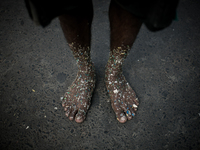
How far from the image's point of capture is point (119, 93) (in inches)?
47.8

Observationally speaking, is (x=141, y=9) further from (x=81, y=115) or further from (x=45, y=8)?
(x=81, y=115)

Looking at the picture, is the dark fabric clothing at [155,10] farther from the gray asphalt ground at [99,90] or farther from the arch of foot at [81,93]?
the gray asphalt ground at [99,90]

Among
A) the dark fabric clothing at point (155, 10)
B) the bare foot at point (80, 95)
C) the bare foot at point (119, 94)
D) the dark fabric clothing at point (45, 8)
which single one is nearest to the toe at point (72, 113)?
the bare foot at point (80, 95)

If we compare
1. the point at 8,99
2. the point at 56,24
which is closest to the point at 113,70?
the point at 8,99

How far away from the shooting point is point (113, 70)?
1.18 meters

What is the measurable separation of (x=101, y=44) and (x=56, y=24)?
79 centimetres

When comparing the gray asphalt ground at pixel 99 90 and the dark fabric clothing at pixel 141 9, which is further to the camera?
the gray asphalt ground at pixel 99 90

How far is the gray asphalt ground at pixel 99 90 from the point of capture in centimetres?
108

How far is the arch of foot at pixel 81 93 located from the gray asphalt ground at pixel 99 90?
76 mm

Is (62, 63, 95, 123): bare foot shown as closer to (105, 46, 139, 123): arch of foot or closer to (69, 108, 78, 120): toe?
(69, 108, 78, 120): toe

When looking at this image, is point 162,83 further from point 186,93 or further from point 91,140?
point 91,140

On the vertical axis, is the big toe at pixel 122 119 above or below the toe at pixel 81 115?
below

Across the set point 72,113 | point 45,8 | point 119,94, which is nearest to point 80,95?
point 72,113

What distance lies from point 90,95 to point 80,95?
3.9 inches
